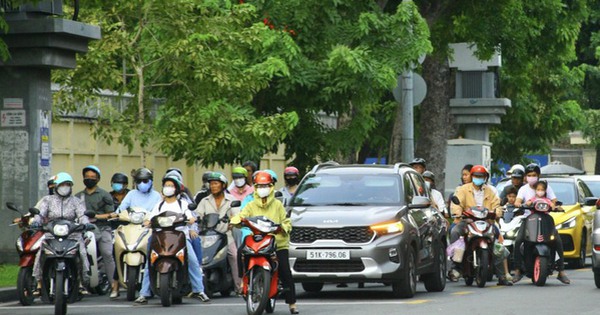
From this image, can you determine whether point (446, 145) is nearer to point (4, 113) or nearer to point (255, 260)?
point (4, 113)

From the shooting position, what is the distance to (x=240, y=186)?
21.3 metres

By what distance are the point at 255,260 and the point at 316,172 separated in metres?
3.99

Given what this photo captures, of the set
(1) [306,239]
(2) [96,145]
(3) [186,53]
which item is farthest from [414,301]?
(2) [96,145]

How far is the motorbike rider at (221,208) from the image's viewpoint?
20500 mm

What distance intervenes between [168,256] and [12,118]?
7.55m

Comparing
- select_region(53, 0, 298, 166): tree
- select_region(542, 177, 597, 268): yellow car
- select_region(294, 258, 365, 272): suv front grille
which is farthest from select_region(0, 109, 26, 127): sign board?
select_region(542, 177, 597, 268): yellow car

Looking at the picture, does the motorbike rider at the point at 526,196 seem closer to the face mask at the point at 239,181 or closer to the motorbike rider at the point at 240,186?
the motorbike rider at the point at 240,186

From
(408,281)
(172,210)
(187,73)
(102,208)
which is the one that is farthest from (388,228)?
(187,73)

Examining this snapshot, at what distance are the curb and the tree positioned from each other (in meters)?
4.93

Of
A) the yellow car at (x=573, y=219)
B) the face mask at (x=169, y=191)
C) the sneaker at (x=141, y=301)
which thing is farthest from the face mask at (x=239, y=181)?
the yellow car at (x=573, y=219)

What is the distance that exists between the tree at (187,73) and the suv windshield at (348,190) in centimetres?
499

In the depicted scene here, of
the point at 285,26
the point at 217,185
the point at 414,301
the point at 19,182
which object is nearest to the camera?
the point at 414,301

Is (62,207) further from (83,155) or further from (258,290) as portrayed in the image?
(83,155)

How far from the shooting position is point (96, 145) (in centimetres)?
3391
